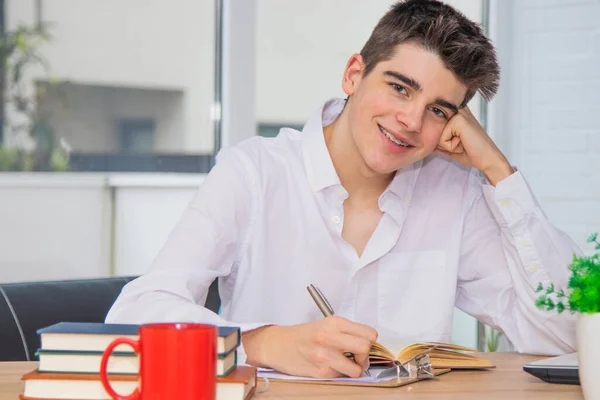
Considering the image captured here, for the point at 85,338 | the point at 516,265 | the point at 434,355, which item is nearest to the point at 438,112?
the point at 516,265

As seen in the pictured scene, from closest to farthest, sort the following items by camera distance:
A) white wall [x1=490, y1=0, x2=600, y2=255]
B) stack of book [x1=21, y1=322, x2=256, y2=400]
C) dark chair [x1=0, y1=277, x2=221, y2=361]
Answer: stack of book [x1=21, y1=322, x2=256, y2=400]
dark chair [x1=0, y1=277, x2=221, y2=361]
white wall [x1=490, y1=0, x2=600, y2=255]

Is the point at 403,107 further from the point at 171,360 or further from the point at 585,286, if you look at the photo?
the point at 171,360

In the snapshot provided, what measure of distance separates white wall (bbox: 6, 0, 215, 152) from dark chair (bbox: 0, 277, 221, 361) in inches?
44.8

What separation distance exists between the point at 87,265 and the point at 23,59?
67cm

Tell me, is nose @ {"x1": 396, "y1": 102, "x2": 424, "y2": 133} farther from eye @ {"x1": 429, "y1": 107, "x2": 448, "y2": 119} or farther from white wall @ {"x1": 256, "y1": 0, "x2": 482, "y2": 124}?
white wall @ {"x1": 256, "y1": 0, "x2": 482, "y2": 124}

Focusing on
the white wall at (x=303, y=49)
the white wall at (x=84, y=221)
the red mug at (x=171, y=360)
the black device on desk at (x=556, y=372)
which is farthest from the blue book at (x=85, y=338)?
the white wall at (x=303, y=49)

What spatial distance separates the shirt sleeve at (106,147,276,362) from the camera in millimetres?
1400

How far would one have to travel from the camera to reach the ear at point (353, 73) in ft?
6.04

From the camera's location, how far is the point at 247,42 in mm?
2990

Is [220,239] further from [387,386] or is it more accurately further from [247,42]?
[247,42]

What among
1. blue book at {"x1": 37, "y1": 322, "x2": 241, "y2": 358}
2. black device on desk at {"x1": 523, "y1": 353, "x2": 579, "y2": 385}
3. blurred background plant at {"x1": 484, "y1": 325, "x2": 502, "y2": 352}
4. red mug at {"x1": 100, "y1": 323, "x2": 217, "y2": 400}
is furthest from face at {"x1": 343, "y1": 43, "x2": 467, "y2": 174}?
blurred background plant at {"x1": 484, "y1": 325, "x2": 502, "y2": 352}

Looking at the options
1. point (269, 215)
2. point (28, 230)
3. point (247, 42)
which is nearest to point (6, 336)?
point (269, 215)

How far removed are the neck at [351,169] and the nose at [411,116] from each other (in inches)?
6.7

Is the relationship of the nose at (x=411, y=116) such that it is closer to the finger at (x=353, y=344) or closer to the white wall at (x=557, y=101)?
the finger at (x=353, y=344)
